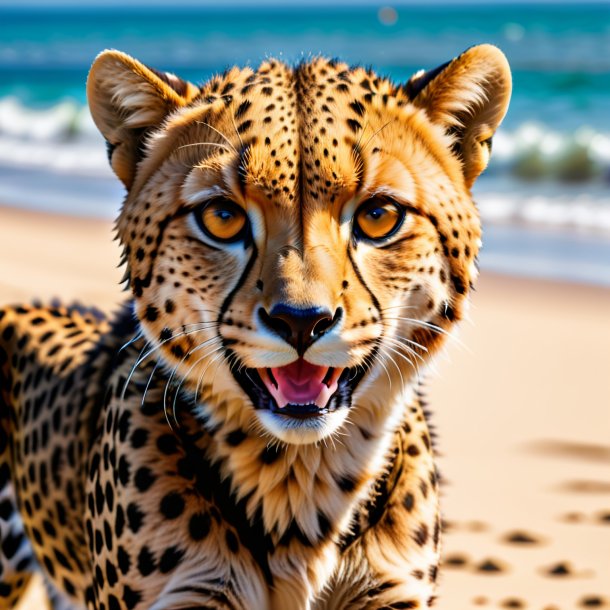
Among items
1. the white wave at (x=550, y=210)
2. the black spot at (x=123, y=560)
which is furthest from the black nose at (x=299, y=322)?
the white wave at (x=550, y=210)

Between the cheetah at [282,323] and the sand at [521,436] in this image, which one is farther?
the sand at [521,436]

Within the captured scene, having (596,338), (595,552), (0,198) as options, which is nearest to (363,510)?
(595,552)

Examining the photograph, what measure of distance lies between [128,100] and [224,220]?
44 cm

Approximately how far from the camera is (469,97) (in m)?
2.55

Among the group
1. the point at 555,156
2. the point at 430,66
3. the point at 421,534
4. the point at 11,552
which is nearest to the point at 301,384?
the point at 421,534

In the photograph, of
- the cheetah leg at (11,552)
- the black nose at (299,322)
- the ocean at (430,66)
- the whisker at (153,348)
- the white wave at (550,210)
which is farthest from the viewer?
the white wave at (550,210)

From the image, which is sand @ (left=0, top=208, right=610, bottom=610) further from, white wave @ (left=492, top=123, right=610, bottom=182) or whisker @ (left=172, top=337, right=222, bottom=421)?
white wave @ (left=492, top=123, right=610, bottom=182)

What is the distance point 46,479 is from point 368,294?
1.22 meters

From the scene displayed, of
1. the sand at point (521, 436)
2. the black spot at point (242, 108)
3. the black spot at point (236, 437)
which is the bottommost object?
the sand at point (521, 436)

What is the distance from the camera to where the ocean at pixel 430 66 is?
9539 millimetres

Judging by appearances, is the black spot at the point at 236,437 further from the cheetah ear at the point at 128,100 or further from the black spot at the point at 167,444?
the cheetah ear at the point at 128,100

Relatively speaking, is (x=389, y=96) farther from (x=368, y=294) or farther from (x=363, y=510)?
(x=363, y=510)

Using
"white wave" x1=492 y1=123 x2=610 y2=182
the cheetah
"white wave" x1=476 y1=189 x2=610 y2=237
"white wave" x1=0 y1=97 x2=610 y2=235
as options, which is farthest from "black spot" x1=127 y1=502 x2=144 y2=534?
"white wave" x1=492 y1=123 x2=610 y2=182

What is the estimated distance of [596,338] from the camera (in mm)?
6508
